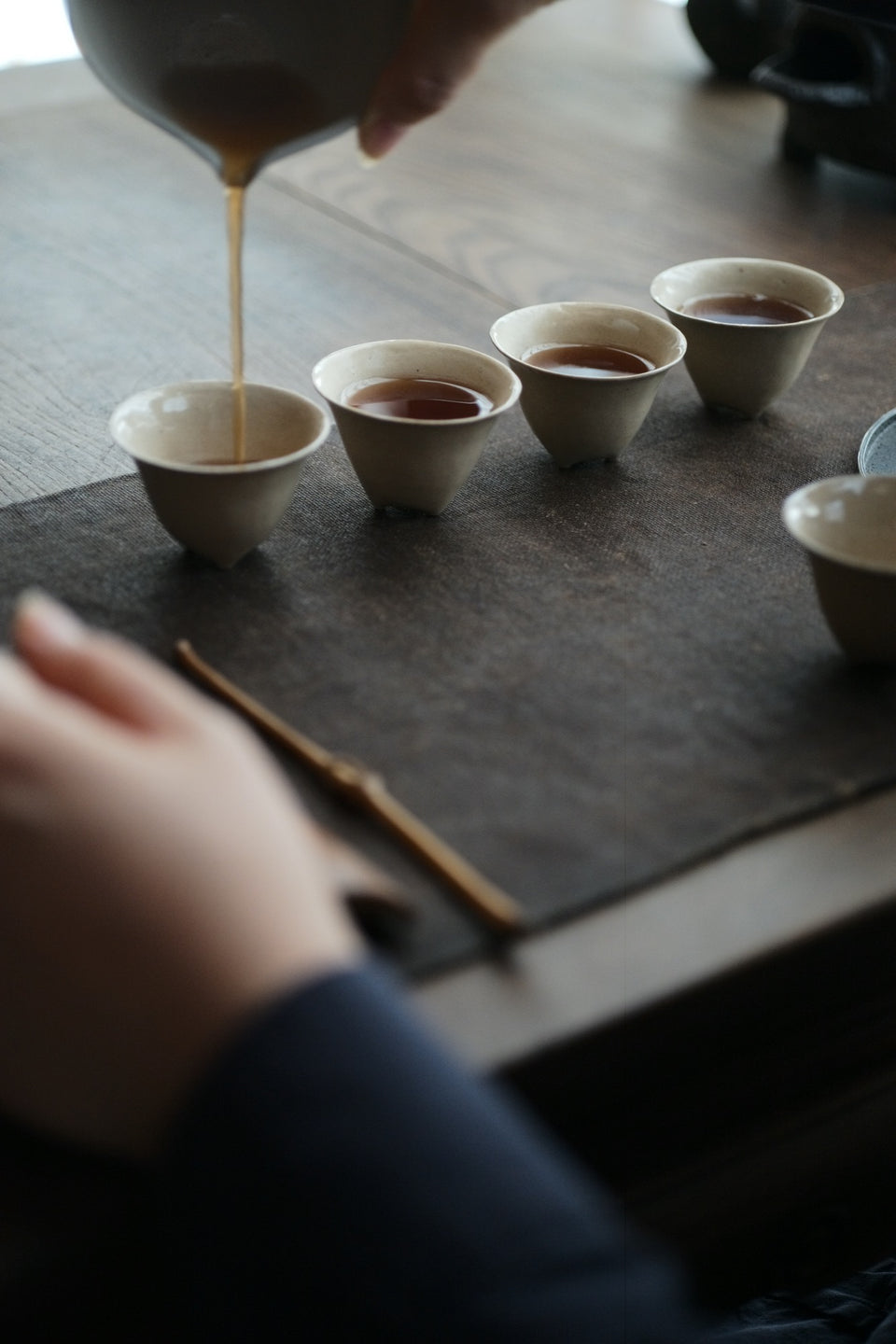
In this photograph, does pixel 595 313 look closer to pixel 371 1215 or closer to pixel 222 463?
pixel 222 463

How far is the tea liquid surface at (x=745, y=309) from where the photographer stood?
3.77 ft

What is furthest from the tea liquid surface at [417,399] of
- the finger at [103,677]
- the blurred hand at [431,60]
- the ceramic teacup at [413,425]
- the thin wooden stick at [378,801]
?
the finger at [103,677]

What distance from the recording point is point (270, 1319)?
468mm

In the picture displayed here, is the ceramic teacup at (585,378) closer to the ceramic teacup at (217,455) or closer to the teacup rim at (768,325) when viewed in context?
the teacup rim at (768,325)

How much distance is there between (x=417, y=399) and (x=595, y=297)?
44 cm

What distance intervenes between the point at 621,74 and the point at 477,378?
1350mm

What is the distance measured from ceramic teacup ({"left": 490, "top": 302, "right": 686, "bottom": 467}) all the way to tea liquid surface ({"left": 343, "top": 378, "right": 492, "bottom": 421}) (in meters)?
0.06

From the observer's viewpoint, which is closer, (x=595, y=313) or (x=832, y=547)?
(x=832, y=547)

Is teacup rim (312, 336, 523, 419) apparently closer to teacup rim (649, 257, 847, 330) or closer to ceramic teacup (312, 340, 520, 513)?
ceramic teacup (312, 340, 520, 513)

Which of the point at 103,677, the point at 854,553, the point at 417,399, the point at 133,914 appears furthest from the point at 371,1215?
the point at 417,399

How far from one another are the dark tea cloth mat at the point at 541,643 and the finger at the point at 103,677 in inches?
5.6

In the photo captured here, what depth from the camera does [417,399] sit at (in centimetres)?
100

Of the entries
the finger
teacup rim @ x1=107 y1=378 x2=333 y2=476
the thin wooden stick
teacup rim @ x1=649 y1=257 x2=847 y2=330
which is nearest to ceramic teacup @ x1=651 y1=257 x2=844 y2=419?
teacup rim @ x1=649 y1=257 x2=847 y2=330

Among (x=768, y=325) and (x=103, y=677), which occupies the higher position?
(x=768, y=325)
